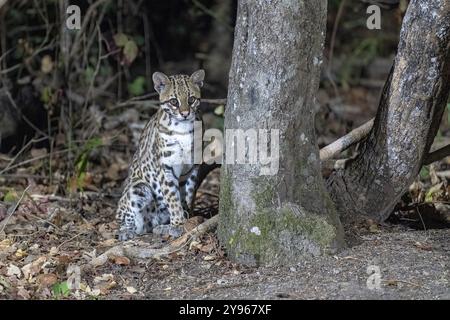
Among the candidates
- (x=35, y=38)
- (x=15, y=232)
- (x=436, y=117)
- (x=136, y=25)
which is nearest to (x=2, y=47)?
(x=35, y=38)

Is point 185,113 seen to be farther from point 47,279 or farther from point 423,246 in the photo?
point 423,246

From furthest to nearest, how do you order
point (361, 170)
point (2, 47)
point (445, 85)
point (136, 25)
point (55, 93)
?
1. point (136, 25)
2. point (2, 47)
3. point (55, 93)
4. point (361, 170)
5. point (445, 85)

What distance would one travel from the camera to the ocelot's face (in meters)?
7.45

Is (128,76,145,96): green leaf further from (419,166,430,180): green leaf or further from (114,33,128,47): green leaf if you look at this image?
(419,166,430,180): green leaf

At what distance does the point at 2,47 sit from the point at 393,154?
6.05 meters

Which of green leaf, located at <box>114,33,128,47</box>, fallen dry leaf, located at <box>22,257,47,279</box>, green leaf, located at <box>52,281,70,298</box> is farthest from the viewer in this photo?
green leaf, located at <box>114,33,128,47</box>

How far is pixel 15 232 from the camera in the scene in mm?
7809

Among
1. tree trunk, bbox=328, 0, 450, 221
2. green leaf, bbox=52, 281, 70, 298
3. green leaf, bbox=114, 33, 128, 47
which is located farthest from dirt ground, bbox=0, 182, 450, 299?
green leaf, bbox=114, 33, 128, 47

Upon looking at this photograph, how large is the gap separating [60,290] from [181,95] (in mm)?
2096

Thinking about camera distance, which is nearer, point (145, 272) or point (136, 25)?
point (145, 272)

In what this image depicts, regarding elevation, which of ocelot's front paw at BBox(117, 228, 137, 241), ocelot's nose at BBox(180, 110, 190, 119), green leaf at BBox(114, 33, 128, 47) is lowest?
ocelot's front paw at BBox(117, 228, 137, 241)

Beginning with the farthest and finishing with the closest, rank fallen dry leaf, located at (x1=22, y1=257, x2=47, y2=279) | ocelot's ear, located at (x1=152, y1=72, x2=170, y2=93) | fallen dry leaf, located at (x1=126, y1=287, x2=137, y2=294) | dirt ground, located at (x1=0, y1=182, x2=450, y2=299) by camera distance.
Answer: ocelot's ear, located at (x1=152, y1=72, x2=170, y2=93) < fallen dry leaf, located at (x1=22, y1=257, x2=47, y2=279) < fallen dry leaf, located at (x1=126, y1=287, x2=137, y2=294) < dirt ground, located at (x1=0, y1=182, x2=450, y2=299)
